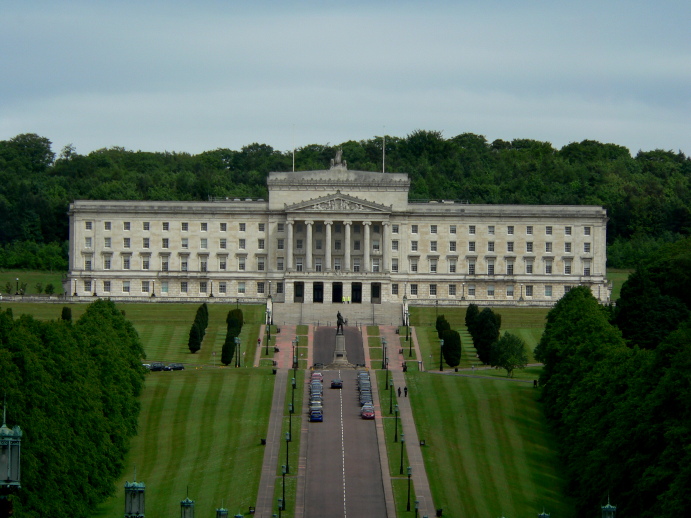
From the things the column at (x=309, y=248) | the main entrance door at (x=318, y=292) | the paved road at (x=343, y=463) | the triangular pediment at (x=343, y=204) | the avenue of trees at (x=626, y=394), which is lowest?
the paved road at (x=343, y=463)

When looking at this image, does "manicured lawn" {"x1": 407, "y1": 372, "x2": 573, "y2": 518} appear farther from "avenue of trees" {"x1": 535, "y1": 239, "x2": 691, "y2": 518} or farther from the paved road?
the paved road

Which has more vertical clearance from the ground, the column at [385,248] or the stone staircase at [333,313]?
the column at [385,248]

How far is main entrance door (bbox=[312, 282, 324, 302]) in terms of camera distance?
18088 cm

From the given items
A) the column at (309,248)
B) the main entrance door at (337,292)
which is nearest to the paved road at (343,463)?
the main entrance door at (337,292)

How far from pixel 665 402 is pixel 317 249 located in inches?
3879

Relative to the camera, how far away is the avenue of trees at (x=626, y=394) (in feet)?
287

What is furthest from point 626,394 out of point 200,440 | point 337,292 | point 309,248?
point 309,248

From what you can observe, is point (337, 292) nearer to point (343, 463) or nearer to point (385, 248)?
point (385, 248)

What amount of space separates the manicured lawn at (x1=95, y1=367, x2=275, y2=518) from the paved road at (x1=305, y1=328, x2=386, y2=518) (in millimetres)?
3727

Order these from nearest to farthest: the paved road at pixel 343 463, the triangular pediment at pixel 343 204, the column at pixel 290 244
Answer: the paved road at pixel 343 463
the triangular pediment at pixel 343 204
the column at pixel 290 244

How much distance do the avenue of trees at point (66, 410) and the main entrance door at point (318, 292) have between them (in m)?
59.7

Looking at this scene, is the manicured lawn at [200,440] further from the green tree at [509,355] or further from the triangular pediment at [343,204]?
the triangular pediment at [343,204]

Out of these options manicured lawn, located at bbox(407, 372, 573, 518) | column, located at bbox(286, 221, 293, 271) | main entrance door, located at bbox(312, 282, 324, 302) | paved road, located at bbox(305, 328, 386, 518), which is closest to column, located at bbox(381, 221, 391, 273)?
main entrance door, located at bbox(312, 282, 324, 302)

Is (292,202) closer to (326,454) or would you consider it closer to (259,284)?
(259,284)
